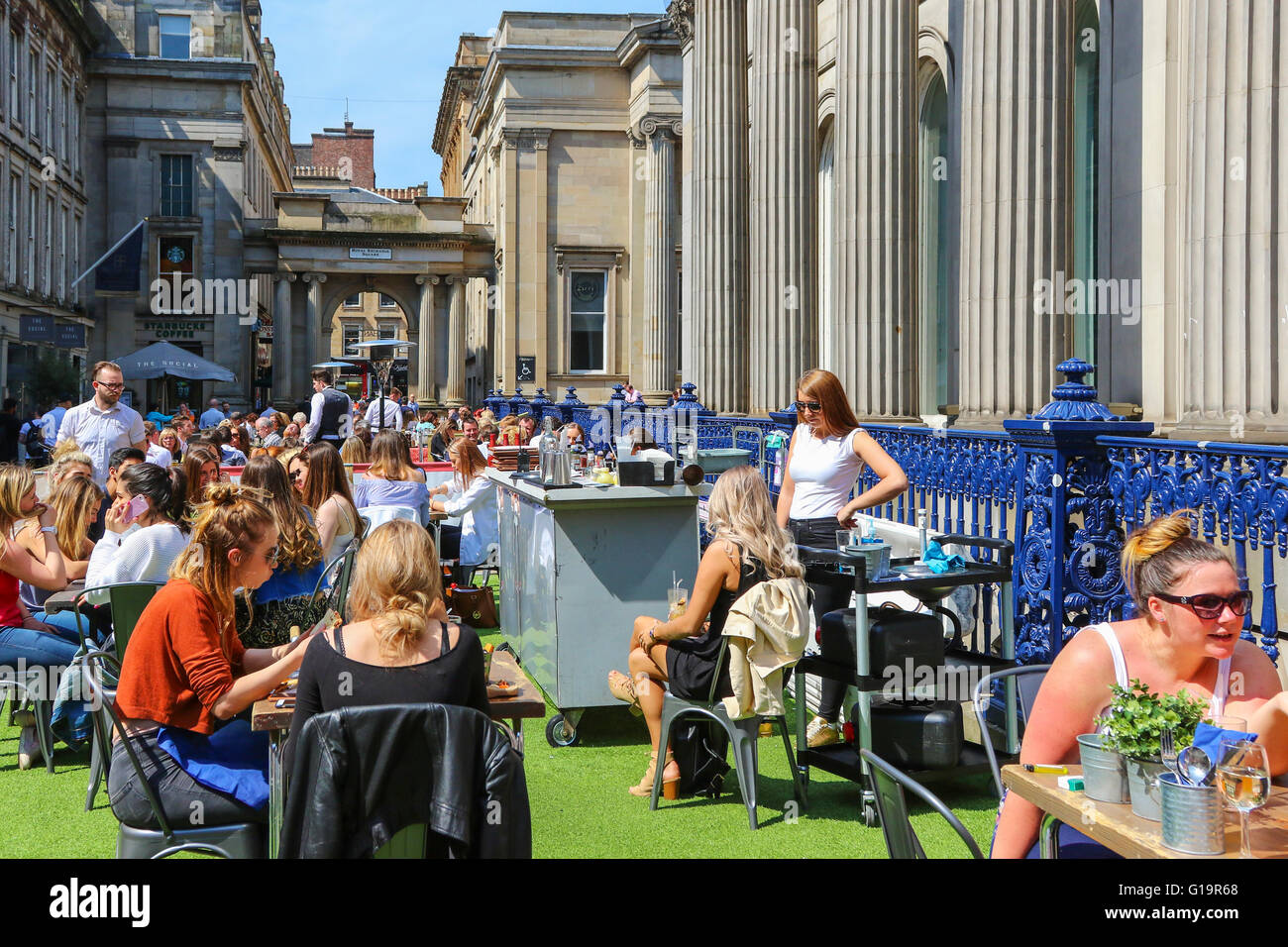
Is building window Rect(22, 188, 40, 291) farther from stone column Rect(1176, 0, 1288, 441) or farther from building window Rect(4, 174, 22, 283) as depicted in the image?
stone column Rect(1176, 0, 1288, 441)

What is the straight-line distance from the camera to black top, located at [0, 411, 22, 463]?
28609 mm

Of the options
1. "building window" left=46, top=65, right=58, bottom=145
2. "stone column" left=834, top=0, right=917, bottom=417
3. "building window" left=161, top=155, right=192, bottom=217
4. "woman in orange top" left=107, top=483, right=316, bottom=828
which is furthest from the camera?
"building window" left=161, top=155, right=192, bottom=217

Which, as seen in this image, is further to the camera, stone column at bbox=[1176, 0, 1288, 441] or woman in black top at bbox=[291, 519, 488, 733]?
stone column at bbox=[1176, 0, 1288, 441]

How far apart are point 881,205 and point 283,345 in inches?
1635

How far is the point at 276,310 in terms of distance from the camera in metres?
50.8

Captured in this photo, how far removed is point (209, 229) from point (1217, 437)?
49.0 metres

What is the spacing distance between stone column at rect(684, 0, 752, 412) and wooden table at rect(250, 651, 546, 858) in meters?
13.1

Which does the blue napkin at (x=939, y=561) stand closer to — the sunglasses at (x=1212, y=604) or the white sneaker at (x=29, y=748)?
the sunglasses at (x=1212, y=604)

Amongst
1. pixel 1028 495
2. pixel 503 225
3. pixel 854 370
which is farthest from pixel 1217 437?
pixel 503 225

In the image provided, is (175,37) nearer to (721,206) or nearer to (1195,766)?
(721,206)

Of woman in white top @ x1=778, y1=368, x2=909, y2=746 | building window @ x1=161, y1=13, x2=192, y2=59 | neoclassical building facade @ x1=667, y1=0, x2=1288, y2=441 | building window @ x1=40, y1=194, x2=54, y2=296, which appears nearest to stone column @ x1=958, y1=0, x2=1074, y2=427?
neoclassical building facade @ x1=667, y1=0, x2=1288, y2=441

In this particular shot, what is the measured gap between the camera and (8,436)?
2883cm

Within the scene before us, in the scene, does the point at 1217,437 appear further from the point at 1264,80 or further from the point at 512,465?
the point at 512,465

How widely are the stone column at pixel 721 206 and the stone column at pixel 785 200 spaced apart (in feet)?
4.81
